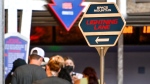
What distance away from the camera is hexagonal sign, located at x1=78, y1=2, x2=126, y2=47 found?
649 cm

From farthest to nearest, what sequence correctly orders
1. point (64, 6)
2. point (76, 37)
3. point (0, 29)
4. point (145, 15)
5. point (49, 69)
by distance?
1. point (76, 37)
2. point (145, 15)
3. point (64, 6)
4. point (49, 69)
5. point (0, 29)

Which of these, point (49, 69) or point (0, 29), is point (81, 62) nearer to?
point (49, 69)

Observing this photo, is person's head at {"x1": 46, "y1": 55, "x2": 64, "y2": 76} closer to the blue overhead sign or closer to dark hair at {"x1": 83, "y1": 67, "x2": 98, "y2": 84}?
the blue overhead sign

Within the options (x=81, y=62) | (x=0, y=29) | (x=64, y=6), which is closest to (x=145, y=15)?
(x=64, y=6)

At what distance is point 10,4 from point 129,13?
2.95 metres

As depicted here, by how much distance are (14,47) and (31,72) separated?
3.43 metres

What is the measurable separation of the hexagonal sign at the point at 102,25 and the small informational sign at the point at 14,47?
10.7 ft

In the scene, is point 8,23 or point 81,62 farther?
point 81,62

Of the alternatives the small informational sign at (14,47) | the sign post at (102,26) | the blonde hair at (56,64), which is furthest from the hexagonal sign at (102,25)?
the small informational sign at (14,47)

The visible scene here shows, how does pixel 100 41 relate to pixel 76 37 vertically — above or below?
above

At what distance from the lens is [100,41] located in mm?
6590

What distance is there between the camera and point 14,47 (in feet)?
31.3

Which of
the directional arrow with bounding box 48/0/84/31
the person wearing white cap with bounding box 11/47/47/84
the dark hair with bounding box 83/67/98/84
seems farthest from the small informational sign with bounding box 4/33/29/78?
the person wearing white cap with bounding box 11/47/47/84

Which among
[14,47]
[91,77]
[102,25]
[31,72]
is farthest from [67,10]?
[31,72]
